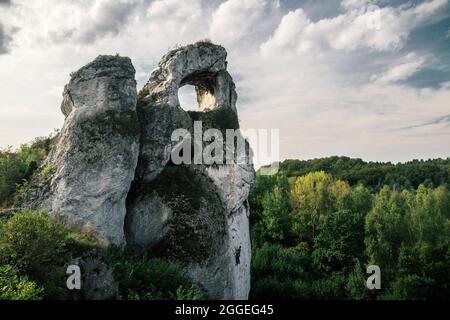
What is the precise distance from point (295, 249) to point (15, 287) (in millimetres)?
32428

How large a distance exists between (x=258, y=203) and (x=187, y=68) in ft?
104

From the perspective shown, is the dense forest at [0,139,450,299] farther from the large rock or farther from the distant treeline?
the distant treeline

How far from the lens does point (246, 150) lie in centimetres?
1788

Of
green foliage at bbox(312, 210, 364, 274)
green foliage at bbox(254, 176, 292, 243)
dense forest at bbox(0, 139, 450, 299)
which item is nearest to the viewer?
dense forest at bbox(0, 139, 450, 299)

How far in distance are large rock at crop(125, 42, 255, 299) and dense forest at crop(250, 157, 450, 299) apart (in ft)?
24.5

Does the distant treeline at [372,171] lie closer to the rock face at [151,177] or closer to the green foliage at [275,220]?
the green foliage at [275,220]

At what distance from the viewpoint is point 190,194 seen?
15.7m

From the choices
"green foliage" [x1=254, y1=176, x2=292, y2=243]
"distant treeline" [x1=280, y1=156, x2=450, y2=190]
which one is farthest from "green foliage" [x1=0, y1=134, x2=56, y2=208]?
"distant treeline" [x1=280, y1=156, x2=450, y2=190]

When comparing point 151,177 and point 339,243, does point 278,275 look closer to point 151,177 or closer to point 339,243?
point 339,243

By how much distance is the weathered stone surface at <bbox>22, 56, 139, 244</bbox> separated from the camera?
44.2 ft

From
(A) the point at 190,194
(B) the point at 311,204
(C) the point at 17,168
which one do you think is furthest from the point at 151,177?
(B) the point at 311,204

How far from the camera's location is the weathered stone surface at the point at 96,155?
44.2 feet

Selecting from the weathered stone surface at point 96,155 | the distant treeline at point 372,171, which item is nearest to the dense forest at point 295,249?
the weathered stone surface at point 96,155

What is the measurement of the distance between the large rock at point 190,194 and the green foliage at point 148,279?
206 cm
